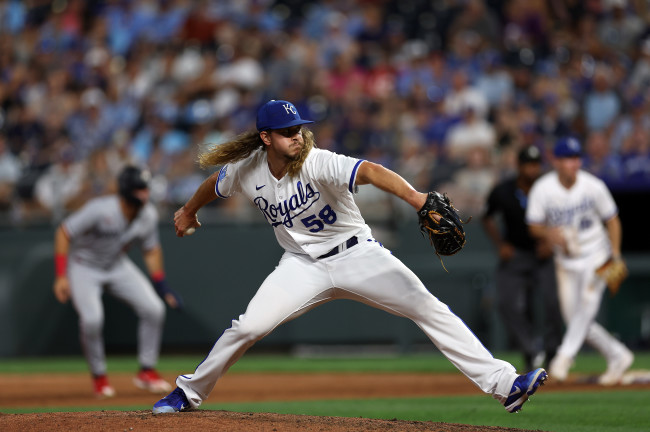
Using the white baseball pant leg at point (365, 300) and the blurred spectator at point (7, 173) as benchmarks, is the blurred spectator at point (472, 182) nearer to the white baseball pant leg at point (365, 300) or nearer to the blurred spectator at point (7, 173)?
the blurred spectator at point (7, 173)

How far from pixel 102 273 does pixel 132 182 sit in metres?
1.03

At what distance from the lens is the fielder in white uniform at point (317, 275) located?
5.52 m

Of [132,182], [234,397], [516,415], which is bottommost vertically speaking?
[234,397]

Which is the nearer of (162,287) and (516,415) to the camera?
(516,415)

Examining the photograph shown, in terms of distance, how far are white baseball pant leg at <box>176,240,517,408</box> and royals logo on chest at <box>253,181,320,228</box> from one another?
1.02 ft

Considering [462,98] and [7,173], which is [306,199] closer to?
[462,98]

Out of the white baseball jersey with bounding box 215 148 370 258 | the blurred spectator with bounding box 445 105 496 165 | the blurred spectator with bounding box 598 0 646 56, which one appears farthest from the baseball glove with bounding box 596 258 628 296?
the blurred spectator with bounding box 598 0 646 56

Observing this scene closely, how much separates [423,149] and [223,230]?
126 inches

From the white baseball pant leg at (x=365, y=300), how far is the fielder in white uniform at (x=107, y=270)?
375cm

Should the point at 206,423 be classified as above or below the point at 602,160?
below

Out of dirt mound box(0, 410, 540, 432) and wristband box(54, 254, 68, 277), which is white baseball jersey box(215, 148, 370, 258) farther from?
wristband box(54, 254, 68, 277)

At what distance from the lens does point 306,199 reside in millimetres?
5574

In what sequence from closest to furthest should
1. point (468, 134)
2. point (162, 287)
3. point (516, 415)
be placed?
point (516, 415)
point (162, 287)
point (468, 134)

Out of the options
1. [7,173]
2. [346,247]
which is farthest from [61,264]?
[7,173]
